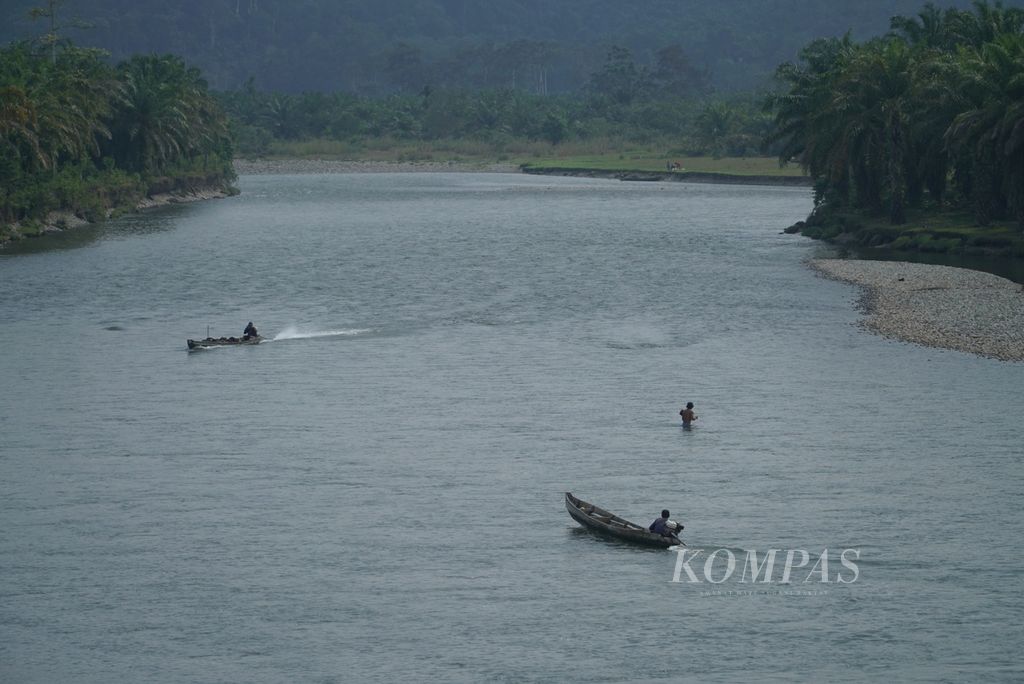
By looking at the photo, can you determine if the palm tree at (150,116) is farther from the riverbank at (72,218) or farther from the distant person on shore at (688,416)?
the distant person on shore at (688,416)

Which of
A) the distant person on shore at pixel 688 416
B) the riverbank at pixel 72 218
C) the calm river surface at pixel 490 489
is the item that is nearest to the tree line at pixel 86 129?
the riverbank at pixel 72 218

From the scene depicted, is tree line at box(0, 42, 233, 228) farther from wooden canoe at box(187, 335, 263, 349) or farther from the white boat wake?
wooden canoe at box(187, 335, 263, 349)

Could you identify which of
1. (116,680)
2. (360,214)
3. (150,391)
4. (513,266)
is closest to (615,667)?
(116,680)

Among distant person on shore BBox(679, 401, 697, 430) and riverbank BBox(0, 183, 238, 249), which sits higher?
distant person on shore BBox(679, 401, 697, 430)

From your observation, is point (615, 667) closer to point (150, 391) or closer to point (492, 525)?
point (492, 525)

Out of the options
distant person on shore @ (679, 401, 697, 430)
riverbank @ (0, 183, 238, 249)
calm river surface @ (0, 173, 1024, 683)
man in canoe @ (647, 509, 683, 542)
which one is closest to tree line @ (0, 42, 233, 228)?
riverbank @ (0, 183, 238, 249)

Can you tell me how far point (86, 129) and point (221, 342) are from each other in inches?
3220

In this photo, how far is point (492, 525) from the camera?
47.5 meters

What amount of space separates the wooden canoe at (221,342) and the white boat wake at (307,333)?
2.04m

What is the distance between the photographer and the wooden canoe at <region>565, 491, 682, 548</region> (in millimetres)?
45000

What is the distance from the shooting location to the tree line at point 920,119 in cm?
10225

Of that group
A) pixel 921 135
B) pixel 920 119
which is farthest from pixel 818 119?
pixel 921 135

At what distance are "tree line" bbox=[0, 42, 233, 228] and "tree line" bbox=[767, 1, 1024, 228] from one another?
2577 inches

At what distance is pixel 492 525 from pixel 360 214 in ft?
428
